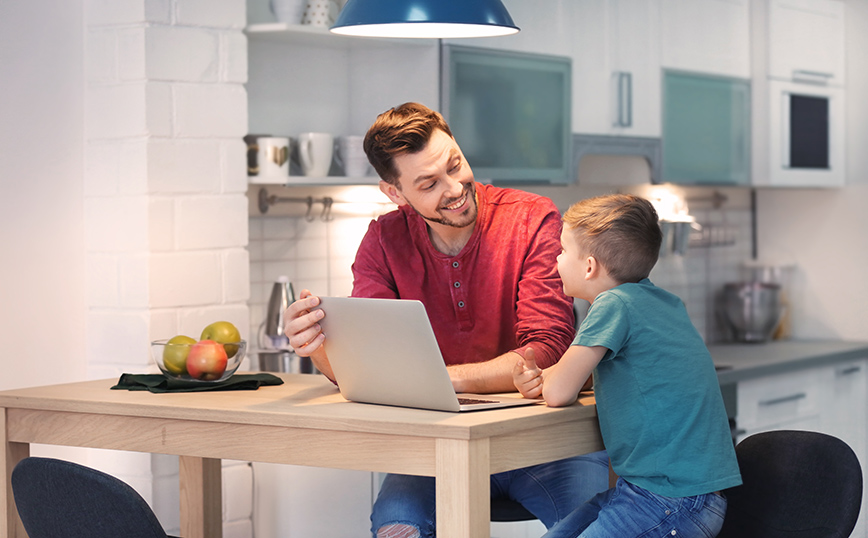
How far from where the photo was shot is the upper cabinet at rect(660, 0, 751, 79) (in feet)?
13.5

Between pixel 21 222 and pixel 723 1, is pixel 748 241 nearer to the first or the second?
pixel 723 1

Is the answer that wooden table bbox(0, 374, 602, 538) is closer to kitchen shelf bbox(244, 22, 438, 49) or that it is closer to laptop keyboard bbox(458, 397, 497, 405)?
laptop keyboard bbox(458, 397, 497, 405)

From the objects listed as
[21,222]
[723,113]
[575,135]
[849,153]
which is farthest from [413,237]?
[849,153]

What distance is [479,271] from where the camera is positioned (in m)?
2.30

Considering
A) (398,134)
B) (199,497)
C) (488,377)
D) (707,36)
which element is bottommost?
(199,497)

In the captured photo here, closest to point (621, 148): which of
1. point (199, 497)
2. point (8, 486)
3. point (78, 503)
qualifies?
point (199, 497)

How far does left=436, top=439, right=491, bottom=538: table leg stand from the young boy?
0.24 metres

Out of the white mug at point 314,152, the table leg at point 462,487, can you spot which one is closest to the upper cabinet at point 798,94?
the white mug at point 314,152

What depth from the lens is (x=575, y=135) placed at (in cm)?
377

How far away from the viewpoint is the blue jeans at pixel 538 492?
2.19 m

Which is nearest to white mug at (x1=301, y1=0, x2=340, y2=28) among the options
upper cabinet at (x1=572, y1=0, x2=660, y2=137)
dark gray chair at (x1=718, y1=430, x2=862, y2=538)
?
upper cabinet at (x1=572, y1=0, x2=660, y2=137)

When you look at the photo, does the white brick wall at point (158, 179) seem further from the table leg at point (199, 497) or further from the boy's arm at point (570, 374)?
the boy's arm at point (570, 374)

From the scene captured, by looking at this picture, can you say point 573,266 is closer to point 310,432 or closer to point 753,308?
point 310,432

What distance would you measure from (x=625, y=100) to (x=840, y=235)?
1.51 meters
